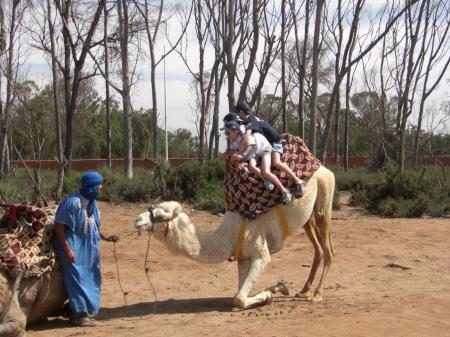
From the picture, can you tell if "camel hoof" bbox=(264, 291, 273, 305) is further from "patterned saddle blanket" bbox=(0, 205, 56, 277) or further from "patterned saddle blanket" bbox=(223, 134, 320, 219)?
"patterned saddle blanket" bbox=(0, 205, 56, 277)

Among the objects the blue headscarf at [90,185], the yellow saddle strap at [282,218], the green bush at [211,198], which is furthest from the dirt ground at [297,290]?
the green bush at [211,198]

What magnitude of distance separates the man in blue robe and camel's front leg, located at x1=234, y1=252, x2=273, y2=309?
1493 millimetres

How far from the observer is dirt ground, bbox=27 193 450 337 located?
6.04 m

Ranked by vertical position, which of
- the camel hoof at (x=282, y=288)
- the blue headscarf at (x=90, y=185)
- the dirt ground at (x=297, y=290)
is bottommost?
the dirt ground at (x=297, y=290)

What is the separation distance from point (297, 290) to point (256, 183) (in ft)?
6.49

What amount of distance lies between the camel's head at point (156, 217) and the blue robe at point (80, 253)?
55 cm

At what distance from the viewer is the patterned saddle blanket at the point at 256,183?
6.95 meters

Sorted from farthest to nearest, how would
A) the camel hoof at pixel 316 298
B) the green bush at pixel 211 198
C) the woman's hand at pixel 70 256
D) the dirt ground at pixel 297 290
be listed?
1. the green bush at pixel 211 198
2. the camel hoof at pixel 316 298
3. the woman's hand at pixel 70 256
4. the dirt ground at pixel 297 290

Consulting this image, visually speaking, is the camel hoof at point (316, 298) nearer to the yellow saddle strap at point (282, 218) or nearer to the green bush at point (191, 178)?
the yellow saddle strap at point (282, 218)

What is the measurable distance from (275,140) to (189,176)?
1043 cm

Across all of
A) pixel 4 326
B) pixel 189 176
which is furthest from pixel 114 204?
pixel 4 326

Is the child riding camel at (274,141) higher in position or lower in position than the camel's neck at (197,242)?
higher

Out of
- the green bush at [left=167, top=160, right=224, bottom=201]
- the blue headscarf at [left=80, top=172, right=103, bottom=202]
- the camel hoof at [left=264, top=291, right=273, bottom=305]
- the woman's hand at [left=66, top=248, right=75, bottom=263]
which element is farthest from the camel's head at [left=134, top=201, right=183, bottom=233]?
the green bush at [left=167, top=160, right=224, bottom=201]

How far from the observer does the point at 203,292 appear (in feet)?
26.9
